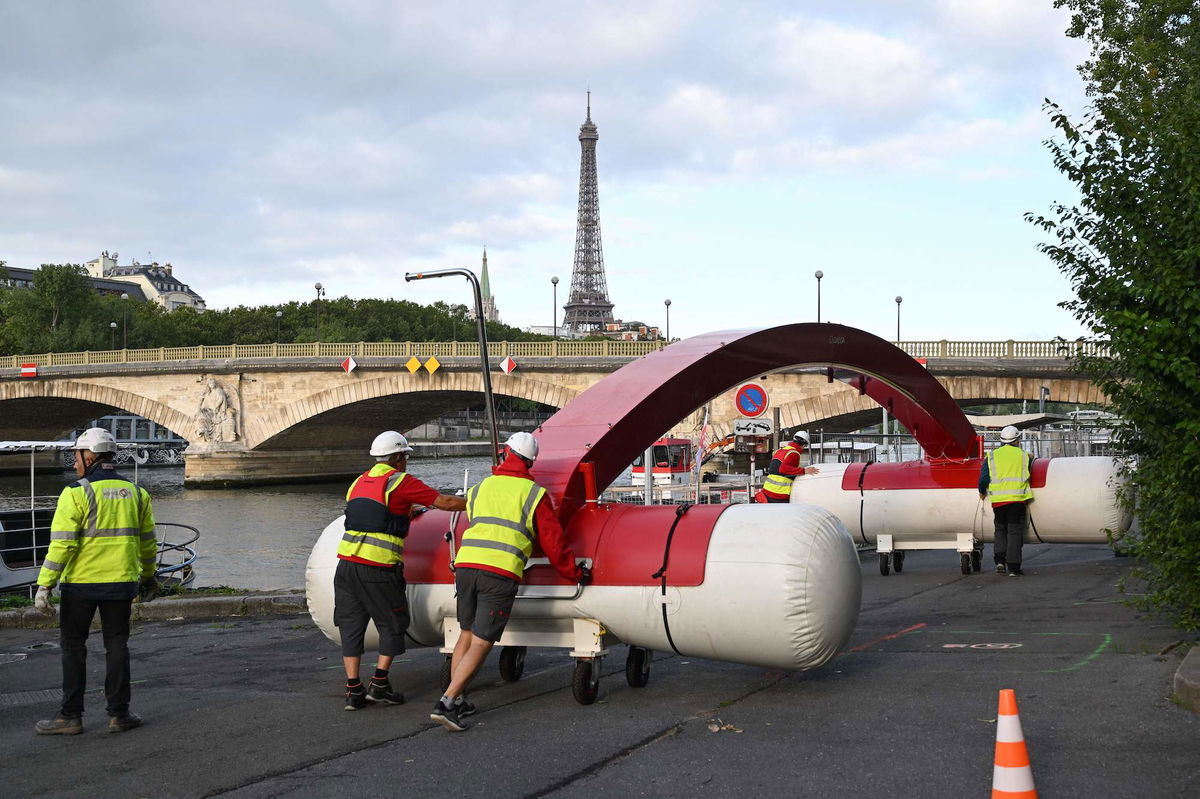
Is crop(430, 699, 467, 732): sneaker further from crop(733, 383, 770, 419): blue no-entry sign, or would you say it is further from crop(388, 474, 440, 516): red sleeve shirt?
crop(733, 383, 770, 419): blue no-entry sign

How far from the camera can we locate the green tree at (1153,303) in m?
7.28

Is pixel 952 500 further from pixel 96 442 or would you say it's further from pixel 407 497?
pixel 96 442

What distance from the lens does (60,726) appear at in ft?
21.1

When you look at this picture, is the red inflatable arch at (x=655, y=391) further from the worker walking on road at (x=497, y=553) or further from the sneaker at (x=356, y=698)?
the sneaker at (x=356, y=698)

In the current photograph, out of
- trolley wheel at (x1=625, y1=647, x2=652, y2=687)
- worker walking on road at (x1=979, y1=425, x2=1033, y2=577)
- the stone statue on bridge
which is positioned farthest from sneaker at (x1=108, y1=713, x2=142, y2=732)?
the stone statue on bridge

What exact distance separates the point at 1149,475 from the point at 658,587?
3530 millimetres

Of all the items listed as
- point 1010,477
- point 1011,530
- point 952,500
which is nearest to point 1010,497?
point 1010,477

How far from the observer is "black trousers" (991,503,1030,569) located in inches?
491

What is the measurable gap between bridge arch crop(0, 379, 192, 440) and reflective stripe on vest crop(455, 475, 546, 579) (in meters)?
49.5

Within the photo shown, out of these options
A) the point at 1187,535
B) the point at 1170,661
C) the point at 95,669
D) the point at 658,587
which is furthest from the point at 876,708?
the point at 95,669

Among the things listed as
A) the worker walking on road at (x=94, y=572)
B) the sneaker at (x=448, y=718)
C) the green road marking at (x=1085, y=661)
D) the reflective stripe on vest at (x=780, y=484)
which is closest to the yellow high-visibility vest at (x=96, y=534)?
the worker walking on road at (x=94, y=572)

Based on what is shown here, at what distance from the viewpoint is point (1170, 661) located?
22.7ft

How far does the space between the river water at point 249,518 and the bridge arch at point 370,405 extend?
2.32 meters

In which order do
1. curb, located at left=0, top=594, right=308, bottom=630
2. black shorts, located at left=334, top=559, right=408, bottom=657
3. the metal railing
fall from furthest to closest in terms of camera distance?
the metal railing → curb, located at left=0, top=594, right=308, bottom=630 → black shorts, located at left=334, top=559, right=408, bottom=657
